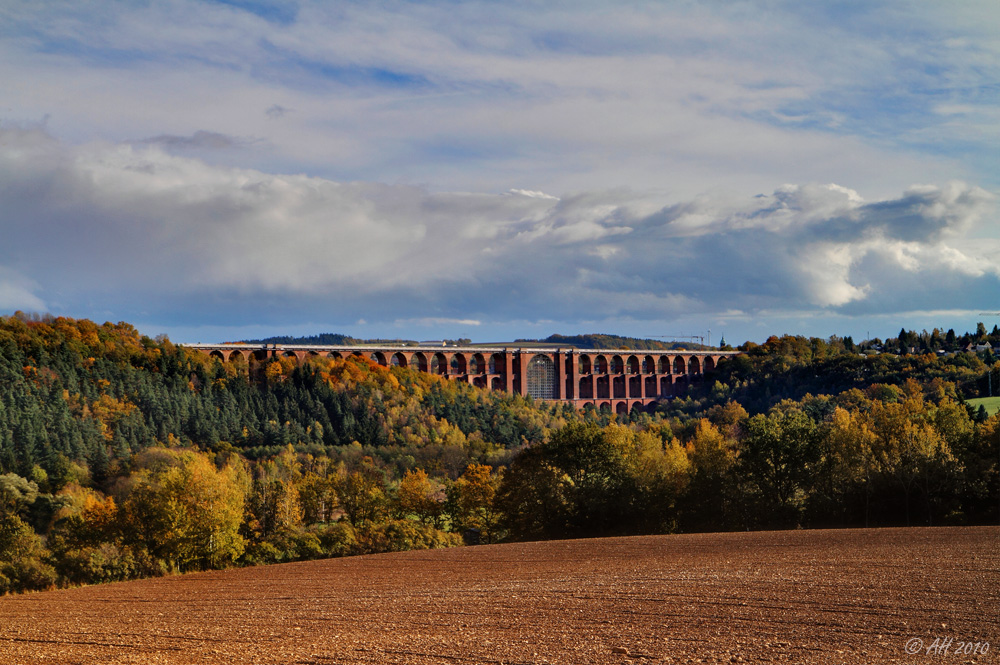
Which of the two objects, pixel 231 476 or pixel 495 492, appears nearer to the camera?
pixel 231 476

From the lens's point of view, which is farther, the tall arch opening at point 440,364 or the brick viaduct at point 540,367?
the tall arch opening at point 440,364

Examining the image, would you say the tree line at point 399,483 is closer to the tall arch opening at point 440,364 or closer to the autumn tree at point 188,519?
the autumn tree at point 188,519

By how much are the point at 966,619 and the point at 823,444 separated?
106 ft

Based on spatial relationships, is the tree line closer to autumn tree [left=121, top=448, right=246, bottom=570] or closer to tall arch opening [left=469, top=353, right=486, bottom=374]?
autumn tree [left=121, top=448, right=246, bottom=570]

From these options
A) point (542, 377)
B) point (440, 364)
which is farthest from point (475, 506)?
point (542, 377)

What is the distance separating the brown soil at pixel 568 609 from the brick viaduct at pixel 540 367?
80877mm

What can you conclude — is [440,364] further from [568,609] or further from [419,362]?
[568,609]

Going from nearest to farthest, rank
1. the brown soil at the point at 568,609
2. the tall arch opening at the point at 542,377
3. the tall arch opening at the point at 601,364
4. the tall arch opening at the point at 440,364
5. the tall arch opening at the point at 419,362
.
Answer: the brown soil at the point at 568,609 → the tall arch opening at the point at 419,362 → the tall arch opening at the point at 440,364 → the tall arch opening at the point at 542,377 → the tall arch opening at the point at 601,364

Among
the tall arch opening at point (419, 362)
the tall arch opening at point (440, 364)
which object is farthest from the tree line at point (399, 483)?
the tall arch opening at point (440, 364)

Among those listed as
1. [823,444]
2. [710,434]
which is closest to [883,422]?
[823,444]

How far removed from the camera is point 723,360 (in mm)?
Answer: 157625

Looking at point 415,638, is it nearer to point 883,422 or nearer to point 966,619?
point 966,619

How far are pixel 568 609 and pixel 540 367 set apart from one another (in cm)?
11404

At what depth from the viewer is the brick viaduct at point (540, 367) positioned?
122625 millimetres
